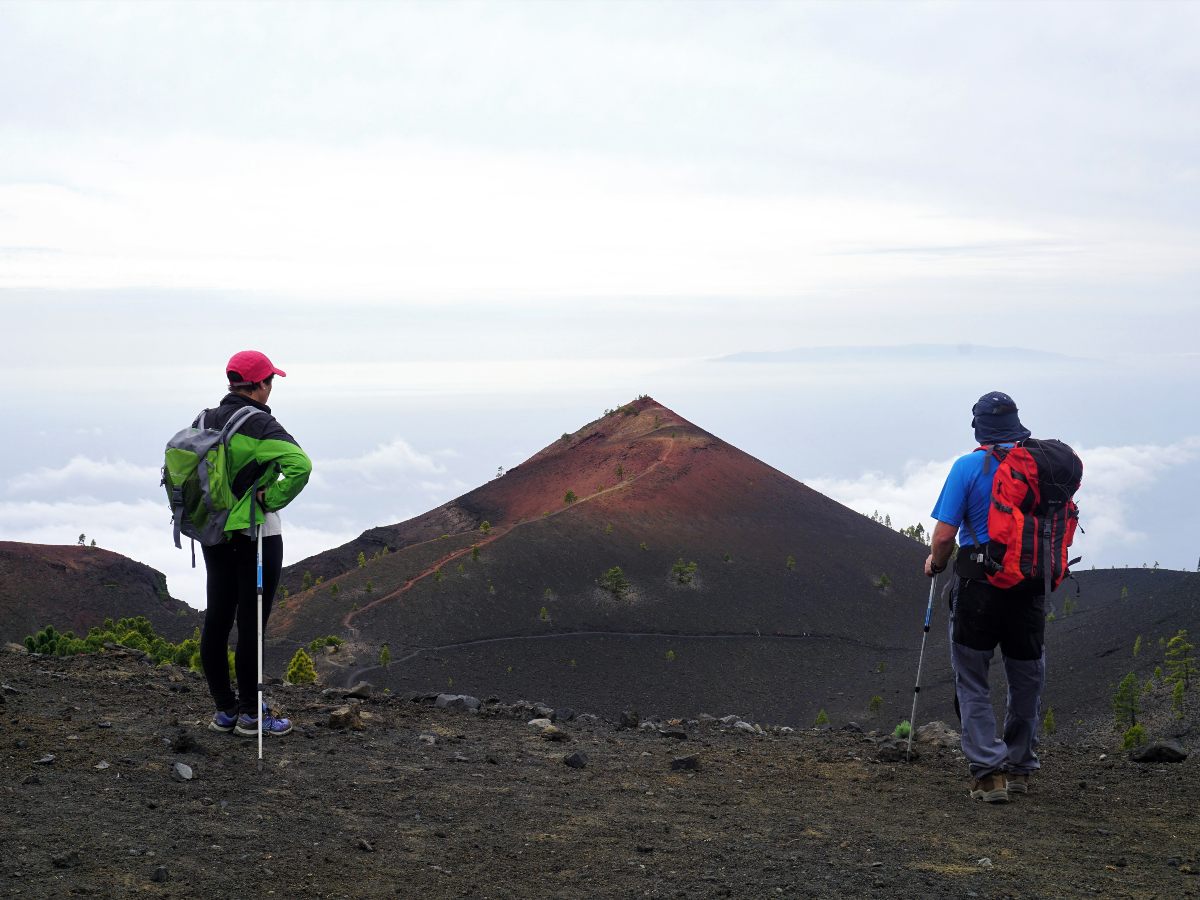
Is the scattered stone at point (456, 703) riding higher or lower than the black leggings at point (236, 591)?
lower

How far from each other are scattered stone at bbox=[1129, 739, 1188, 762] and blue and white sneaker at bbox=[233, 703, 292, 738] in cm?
539

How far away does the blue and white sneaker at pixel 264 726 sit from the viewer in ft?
23.5

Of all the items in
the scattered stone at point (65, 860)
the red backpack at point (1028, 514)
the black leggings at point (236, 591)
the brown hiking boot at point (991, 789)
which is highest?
the red backpack at point (1028, 514)

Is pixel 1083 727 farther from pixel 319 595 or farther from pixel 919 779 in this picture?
pixel 319 595

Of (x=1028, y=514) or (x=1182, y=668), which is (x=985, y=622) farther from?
(x=1182, y=668)

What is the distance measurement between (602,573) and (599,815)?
18875 mm

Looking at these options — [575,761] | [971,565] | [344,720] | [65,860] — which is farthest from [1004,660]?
[65,860]

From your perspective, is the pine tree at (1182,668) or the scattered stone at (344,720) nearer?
the scattered stone at (344,720)

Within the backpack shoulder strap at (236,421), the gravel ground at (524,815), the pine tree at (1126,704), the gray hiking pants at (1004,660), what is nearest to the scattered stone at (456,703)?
the gravel ground at (524,815)

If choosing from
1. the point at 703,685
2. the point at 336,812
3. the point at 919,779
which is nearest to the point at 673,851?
the point at 336,812

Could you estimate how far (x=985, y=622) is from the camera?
6.66 meters

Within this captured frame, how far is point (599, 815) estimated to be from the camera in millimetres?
6215

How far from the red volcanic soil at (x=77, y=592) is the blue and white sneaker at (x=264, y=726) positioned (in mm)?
17495

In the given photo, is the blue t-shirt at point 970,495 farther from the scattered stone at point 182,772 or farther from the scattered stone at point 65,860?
the scattered stone at point 65,860
